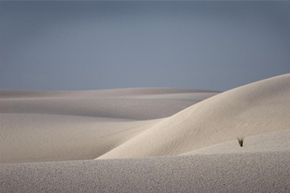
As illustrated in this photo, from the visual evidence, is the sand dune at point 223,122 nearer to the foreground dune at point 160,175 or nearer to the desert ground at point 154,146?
the desert ground at point 154,146

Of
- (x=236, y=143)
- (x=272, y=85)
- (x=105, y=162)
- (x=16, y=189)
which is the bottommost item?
(x=16, y=189)

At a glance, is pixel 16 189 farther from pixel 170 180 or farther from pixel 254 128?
pixel 254 128

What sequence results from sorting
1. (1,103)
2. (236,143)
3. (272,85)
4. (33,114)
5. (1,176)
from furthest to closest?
(1,103)
(33,114)
(272,85)
(236,143)
(1,176)

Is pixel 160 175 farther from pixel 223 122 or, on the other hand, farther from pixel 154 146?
pixel 223 122

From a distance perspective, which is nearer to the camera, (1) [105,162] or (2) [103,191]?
(2) [103,191]

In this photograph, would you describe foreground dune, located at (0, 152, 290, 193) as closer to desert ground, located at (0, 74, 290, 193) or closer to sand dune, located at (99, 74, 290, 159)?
desert ground, located at (0, 74, 290, 193)

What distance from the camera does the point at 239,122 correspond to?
7.23 metres

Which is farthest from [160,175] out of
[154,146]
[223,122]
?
[223,122]

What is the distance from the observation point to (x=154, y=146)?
750 centimetres

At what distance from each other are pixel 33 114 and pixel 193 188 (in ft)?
37.4

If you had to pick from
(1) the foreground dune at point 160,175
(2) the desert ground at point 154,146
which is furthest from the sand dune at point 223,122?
(1) the foreground dune at point 160,175

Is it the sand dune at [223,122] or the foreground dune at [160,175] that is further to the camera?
the sand dune at [223,122]

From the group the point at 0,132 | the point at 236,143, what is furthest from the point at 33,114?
the point at 236,143

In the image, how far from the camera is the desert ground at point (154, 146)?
284 cm
